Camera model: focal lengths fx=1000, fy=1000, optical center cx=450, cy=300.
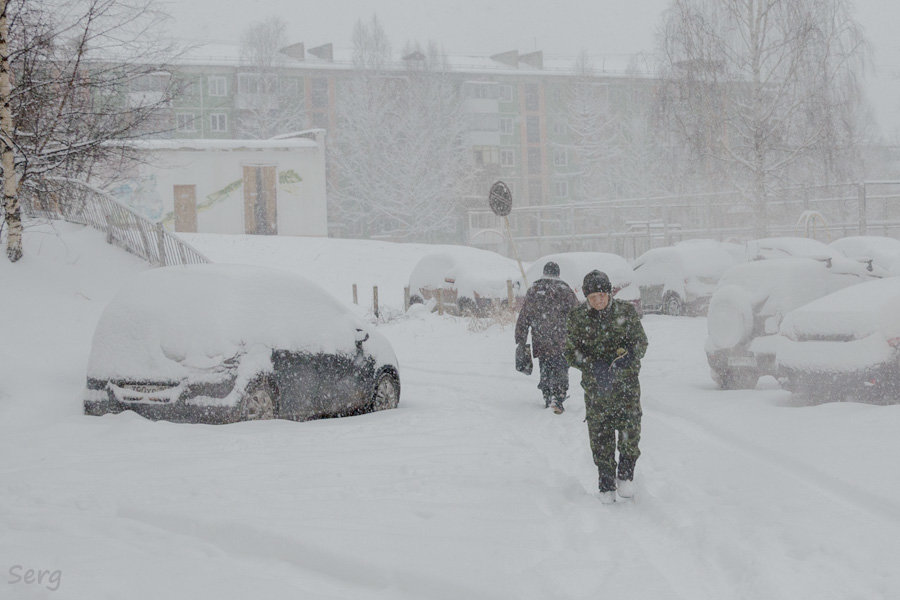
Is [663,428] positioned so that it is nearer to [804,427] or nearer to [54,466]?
[804,427]

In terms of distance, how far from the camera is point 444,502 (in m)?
Answer: 6.63

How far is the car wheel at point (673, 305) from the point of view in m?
23.1

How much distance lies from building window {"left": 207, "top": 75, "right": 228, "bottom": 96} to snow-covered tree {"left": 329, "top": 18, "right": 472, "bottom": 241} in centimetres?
841

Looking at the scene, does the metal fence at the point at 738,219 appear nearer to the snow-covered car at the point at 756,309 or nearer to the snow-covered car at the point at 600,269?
the snow-covered car at the point at 600,269

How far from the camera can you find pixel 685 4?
33312 millimetres

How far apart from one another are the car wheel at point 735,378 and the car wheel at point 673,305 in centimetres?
1078

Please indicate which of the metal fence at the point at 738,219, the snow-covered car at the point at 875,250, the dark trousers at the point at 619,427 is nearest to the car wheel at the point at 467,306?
the snow-covered car at the point at 875,250

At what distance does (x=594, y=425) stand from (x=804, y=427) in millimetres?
3105

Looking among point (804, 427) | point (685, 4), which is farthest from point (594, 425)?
point (685, 4)

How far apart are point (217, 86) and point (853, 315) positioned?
6270cm

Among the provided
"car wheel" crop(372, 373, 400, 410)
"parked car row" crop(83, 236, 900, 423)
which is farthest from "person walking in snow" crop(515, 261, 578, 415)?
"parked car row" crop(83, 236, 900, 423)

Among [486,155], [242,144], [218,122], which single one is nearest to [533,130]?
[486,155]

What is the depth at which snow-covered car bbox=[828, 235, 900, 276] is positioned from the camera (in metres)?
20.4

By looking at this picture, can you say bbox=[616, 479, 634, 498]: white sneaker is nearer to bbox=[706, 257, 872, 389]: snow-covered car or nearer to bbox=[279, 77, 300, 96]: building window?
bbox=[706, 257, 872, 389]: snow-covered car
